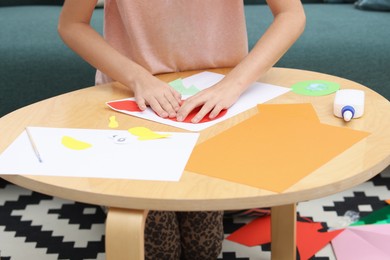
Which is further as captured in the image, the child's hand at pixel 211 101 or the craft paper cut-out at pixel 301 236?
the craft paper cut-out at pixel 301 236

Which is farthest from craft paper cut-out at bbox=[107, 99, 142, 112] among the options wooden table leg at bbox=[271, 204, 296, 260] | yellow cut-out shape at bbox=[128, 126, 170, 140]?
wooden table leg at bbox=[271, 204, 296, 260]

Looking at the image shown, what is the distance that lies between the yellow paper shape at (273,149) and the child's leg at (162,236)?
0.48 m

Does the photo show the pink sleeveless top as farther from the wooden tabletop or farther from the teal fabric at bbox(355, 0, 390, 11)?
the teal fabric at bbox(355, 0, 390, 11)

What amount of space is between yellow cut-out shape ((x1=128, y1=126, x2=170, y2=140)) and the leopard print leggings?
0.45 m

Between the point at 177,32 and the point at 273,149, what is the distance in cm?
59

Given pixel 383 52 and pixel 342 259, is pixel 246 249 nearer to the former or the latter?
pixel 342 259

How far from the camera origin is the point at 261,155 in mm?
974

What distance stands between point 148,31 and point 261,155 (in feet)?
2.05

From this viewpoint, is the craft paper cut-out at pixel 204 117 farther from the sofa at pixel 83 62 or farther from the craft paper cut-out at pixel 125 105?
the sofa at pixel 83 62

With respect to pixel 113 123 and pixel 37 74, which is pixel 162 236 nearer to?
pixel 113 123

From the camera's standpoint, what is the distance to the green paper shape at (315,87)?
49.6 inches

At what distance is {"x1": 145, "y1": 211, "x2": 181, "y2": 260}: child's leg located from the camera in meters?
1.51

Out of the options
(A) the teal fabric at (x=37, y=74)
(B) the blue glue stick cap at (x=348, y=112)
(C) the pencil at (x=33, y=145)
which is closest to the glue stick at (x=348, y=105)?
(B) the blue glue stick cap at (x=348, y=112)

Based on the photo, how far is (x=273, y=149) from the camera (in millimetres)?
994
